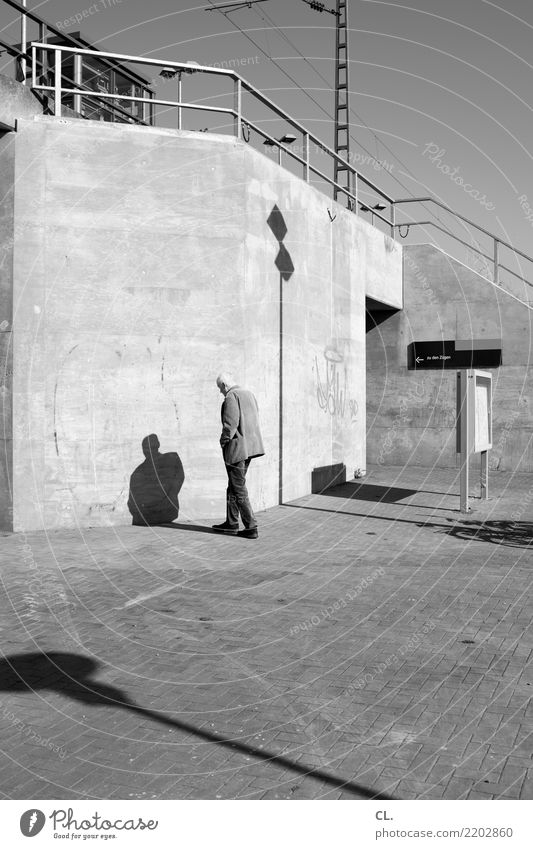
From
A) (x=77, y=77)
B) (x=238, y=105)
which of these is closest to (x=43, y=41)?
(x=77, y=77)

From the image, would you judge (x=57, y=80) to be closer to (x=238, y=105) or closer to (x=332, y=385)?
(x=238, y=105)

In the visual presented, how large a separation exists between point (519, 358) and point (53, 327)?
11.4 meters

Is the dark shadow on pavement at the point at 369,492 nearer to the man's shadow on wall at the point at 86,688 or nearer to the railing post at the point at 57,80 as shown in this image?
the railing post at the point at 57,80

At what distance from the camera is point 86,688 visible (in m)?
4.96

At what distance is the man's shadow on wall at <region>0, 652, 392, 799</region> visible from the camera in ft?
12.4

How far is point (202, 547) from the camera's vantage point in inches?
371

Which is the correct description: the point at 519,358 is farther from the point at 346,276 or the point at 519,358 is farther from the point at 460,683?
the point at 460,683

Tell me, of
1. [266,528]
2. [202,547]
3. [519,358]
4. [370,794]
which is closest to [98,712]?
[370,794]

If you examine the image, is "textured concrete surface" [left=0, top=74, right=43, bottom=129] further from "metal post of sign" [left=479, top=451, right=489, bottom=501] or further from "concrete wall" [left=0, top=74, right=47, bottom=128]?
"metal post of sign" [left=479, top=451, right=489, bottom=501]

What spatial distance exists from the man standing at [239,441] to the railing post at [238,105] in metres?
3.89
